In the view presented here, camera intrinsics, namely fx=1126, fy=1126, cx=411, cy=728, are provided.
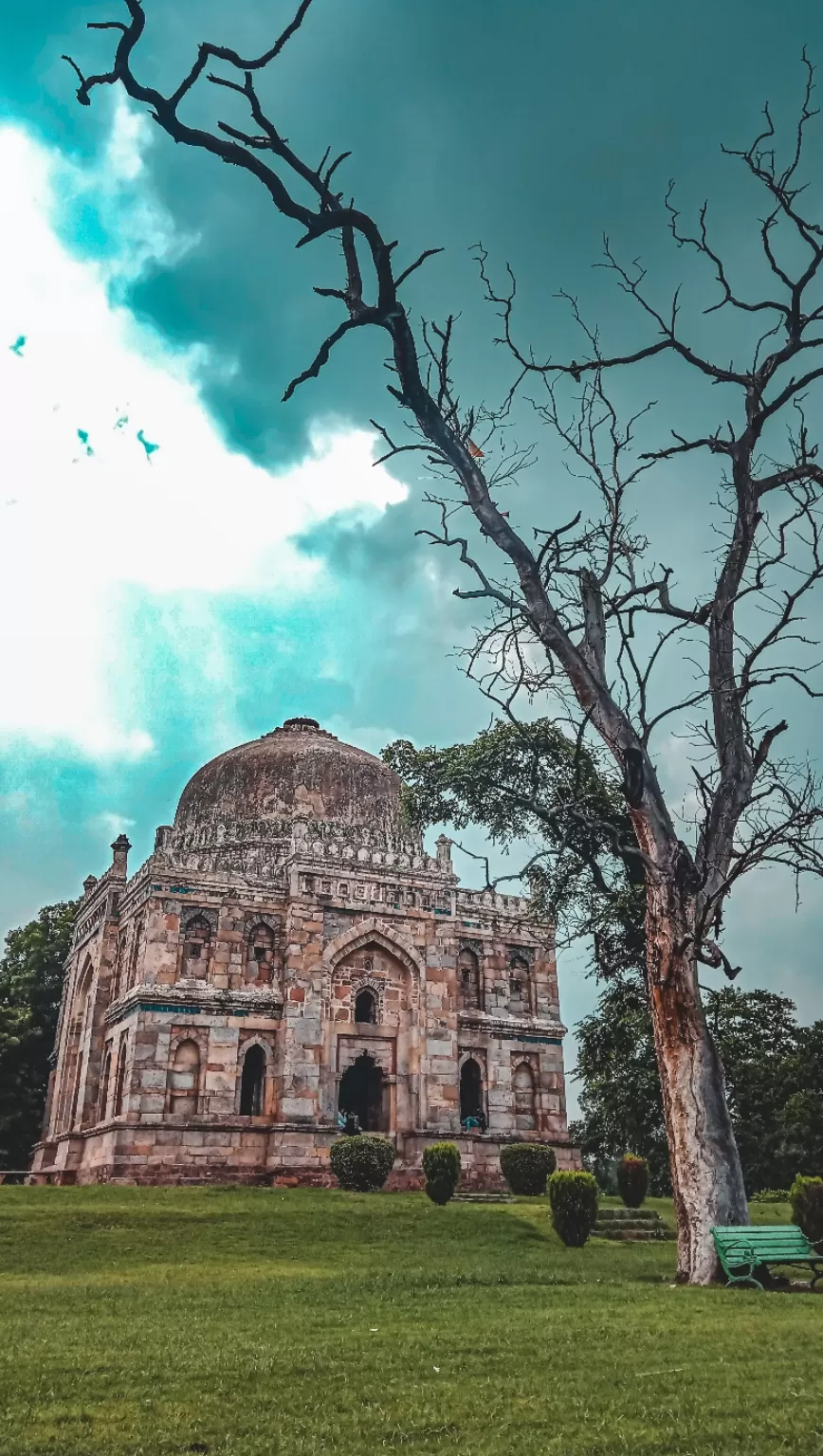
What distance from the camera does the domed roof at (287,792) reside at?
28.6 meters

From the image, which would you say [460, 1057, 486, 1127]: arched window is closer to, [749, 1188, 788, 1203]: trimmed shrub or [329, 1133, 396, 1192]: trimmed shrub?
[329, 1133, 396, 1192]: trimmed shrub

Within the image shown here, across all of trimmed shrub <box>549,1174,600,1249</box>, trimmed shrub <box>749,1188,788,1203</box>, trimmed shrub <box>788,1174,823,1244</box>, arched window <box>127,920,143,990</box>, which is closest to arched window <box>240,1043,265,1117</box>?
arched window <box>127,920,143,990</box>

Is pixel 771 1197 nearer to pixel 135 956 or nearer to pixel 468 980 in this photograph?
pixel 468 980

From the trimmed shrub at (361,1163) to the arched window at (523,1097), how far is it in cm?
556

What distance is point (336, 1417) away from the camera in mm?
5648

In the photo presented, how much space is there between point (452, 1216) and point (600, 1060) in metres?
4.51

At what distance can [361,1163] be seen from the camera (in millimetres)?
21156

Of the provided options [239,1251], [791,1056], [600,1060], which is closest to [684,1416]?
[239,1251]

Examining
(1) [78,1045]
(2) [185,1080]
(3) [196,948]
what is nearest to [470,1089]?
(2) [185,1080]

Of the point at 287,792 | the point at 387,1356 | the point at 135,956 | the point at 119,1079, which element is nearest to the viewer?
the point at 387,1356

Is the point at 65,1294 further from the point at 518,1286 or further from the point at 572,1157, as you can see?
the point at 572,1157

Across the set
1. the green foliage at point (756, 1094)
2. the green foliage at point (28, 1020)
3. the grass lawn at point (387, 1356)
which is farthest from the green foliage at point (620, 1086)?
the green foliage at point (28, 1020)

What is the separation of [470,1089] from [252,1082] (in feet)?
17.7

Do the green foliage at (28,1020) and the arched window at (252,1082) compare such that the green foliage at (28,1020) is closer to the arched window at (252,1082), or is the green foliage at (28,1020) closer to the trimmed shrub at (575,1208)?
the arched window at (252,1082)
